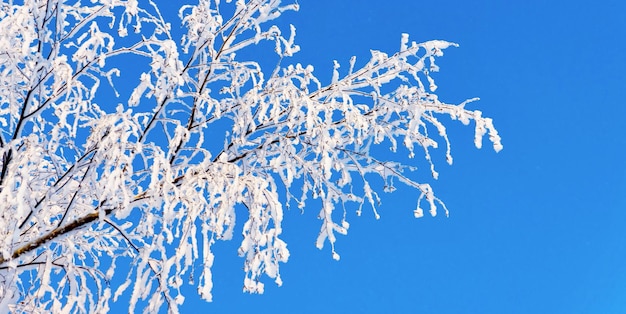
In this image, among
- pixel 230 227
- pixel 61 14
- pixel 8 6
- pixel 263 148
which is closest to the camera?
pixel 230 227

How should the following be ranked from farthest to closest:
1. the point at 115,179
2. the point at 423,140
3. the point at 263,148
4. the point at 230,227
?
the point at 423,140 → the point at 263,148 → the point at 230,227 → the point at 115,179

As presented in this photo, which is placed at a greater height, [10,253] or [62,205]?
[62,205]

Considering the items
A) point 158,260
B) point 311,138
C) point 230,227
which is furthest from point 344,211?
point 158,260

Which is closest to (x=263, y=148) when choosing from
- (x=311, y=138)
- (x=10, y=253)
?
(x=311, y=138)

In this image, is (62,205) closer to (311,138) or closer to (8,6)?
(8,6)

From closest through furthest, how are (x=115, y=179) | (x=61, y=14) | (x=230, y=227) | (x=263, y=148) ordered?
(x=115, y=179), (x=230, y=227), (x=61, y=14), (x=263, y=148)

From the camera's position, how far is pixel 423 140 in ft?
12.6

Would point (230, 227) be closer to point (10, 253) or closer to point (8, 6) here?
point (10, 253)

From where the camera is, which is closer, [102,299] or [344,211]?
[102,299]

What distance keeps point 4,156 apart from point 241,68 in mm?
1468

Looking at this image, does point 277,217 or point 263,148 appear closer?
point 277,217

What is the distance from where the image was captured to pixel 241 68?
12.4 ft

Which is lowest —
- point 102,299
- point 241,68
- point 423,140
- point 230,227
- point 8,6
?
point 102,299

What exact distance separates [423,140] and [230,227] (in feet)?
4.60
